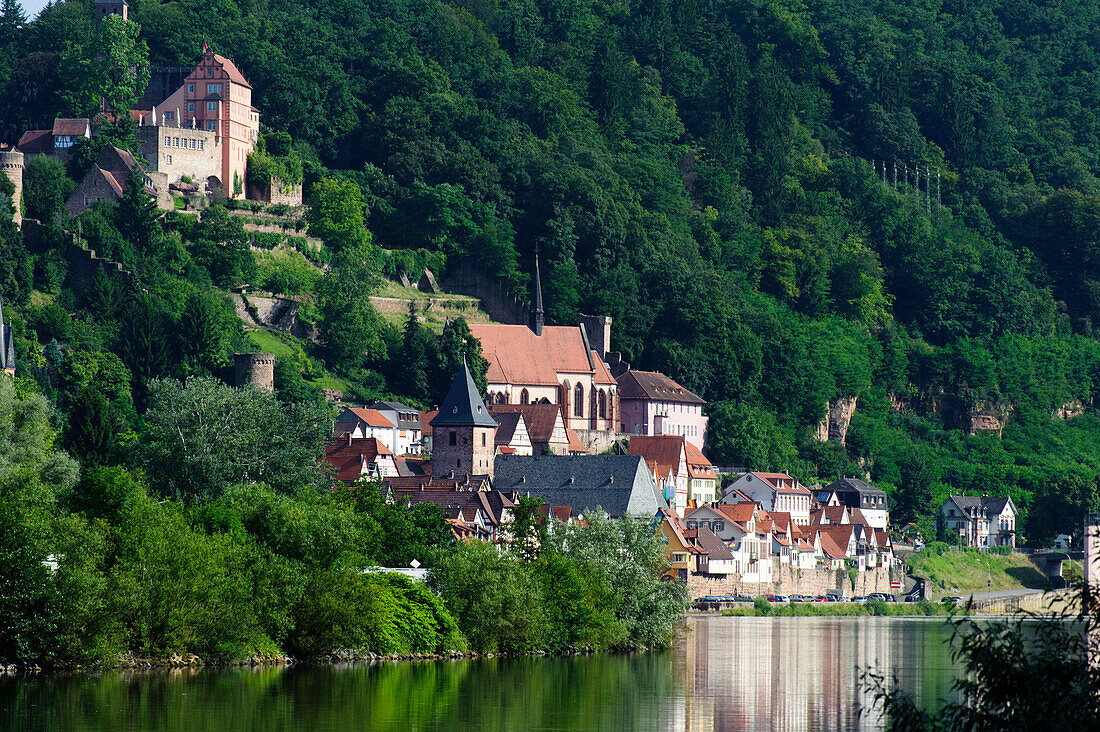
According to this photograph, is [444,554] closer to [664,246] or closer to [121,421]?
[121,421]

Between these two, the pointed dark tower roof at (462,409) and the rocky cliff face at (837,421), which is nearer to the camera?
the pointed dark tower roof at (462,409)

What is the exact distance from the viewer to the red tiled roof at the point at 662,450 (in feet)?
332

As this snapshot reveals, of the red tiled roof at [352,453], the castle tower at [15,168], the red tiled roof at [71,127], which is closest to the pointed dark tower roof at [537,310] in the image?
the red tiled roof at [352,453]

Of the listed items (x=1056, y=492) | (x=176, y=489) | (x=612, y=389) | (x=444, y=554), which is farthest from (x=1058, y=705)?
(x=1056, y=492)

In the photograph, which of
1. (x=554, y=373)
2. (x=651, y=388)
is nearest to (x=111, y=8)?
(x=554, y=373)

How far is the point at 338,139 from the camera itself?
11919 cm

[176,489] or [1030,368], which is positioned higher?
[1030,368]

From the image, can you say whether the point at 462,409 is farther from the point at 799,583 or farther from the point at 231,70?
the point at 231,70

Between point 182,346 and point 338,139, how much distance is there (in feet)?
114

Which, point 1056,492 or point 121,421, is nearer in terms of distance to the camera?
point 121,421

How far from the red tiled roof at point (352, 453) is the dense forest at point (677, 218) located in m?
4.81


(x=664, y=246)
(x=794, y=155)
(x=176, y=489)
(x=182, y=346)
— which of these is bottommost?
(x=176, y=489)

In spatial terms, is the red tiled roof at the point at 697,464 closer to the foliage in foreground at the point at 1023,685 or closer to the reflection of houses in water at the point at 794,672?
the reflection of houses in water at the point at 794,672

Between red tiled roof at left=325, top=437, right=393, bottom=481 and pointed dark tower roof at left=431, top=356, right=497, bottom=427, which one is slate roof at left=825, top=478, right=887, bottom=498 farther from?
red tiled roof at left=325, top=437, right=393, bottom=481
